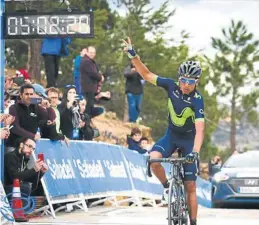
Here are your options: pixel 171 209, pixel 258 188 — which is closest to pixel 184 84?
pixel 171 209

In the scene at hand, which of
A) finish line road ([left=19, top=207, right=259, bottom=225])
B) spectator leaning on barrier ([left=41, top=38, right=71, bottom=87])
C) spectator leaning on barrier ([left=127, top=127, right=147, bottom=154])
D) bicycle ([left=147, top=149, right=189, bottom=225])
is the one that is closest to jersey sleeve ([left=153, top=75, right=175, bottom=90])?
bicycle ([left=147, top=149, right=189, bottom=225])

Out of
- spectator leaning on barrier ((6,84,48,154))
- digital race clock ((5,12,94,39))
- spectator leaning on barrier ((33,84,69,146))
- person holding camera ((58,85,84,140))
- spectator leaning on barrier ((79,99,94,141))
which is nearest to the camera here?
spectator leaning on barrier ((6,84,48,154))

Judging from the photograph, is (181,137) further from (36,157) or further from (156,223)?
(36,157)

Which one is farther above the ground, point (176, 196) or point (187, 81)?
point (187, 81)

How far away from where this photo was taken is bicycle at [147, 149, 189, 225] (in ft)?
30.6

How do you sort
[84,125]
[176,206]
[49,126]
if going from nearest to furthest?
[176,206] → [49,126] → [84,125]

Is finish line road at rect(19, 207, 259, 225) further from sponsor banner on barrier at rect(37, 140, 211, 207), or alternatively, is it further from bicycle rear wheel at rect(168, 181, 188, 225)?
bicycle rear wheel at rect(168, 181, 188, 225)

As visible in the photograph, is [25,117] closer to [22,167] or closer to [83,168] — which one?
[22,167]

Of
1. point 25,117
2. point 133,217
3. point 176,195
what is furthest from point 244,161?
point 176,195

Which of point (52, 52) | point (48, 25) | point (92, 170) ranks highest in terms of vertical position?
point (48, 25)

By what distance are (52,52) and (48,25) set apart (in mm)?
3983

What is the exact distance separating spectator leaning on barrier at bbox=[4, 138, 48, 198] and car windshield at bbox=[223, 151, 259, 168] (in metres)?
6.47

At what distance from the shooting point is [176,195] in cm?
953

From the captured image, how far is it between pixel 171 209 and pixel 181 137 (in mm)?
1074
